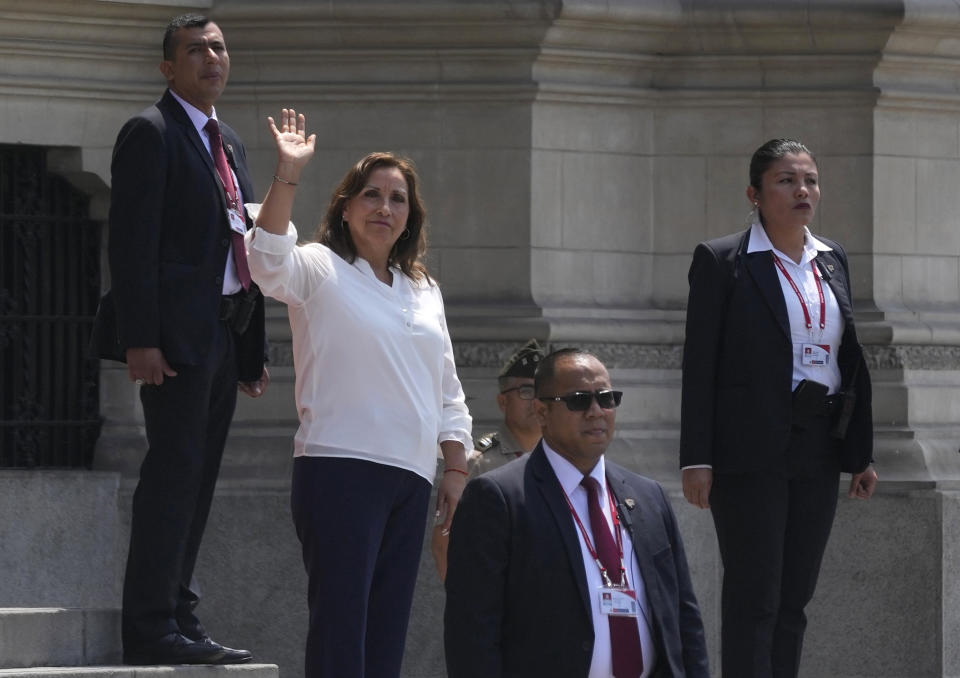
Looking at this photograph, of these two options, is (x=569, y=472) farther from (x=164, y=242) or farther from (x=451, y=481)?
(x=164, y=242)

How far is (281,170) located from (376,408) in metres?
0.75

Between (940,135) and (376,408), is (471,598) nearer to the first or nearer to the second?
(376,408)

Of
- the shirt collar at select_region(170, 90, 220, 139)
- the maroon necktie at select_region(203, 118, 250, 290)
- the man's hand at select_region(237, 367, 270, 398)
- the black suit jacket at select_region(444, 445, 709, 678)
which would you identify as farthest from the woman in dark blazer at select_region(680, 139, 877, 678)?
the shirt collar at select_region(170, 90, 220, 139)

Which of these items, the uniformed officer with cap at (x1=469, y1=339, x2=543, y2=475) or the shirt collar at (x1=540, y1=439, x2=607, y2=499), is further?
the uniformed officer with cap at (x1=469, y1=339, x2=543, y2=475)

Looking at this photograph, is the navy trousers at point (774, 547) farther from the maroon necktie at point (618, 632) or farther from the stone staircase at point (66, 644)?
the maroon necktie at point (618, 632)

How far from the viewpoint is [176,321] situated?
6.74m

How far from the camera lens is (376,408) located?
639 cm

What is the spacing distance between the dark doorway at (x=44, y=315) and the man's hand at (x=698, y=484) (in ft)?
10.7

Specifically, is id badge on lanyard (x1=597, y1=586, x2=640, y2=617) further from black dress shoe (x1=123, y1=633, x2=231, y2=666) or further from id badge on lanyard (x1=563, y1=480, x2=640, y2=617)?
black dress shoe (x1=123, y1=633, x2=231, y2=666)

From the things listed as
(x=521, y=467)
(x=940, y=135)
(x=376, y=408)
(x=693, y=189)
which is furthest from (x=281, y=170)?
(x=940, y=135)

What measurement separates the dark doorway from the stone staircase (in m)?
2.53

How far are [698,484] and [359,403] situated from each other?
Answer: 136 centimetres

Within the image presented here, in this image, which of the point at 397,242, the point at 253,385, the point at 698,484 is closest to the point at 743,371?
the point at 698,484

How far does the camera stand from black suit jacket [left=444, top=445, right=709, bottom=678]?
5398 mm
